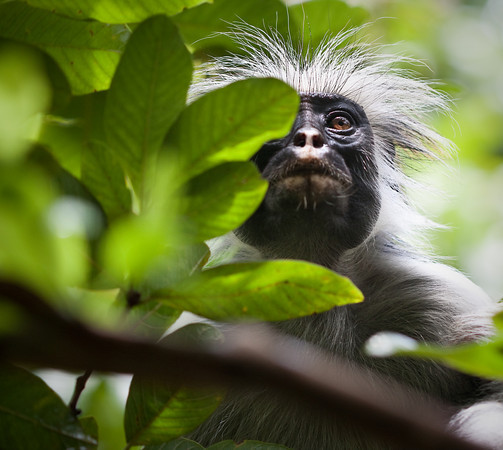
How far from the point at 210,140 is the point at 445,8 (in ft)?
21.6

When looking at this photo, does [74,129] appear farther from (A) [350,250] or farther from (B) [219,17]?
(A) [350,250]

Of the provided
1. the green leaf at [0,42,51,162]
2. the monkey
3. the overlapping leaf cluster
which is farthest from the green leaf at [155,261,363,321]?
the monkey

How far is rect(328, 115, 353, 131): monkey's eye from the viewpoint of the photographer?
2949 millimetres

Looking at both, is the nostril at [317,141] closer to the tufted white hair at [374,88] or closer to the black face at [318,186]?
the black face at [318,186]

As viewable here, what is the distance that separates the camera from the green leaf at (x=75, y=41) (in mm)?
1491

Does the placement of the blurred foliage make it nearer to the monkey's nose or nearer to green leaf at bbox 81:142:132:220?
green leaf at bbox 81:142:132:220

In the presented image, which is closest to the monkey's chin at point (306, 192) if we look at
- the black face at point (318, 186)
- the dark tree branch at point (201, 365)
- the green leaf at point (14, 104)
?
the black face at point (318, 186)

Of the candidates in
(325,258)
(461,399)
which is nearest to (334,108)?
(325,258)

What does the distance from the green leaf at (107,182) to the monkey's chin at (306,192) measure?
4.84 feet

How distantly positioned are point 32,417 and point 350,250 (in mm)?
1931

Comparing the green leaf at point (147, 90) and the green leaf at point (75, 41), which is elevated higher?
the green leaf at point (75, 41)

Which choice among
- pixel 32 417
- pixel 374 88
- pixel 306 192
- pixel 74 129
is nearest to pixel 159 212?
pixel 32 417

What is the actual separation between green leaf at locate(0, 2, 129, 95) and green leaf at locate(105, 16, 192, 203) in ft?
1.41

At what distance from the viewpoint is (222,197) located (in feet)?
3.69
